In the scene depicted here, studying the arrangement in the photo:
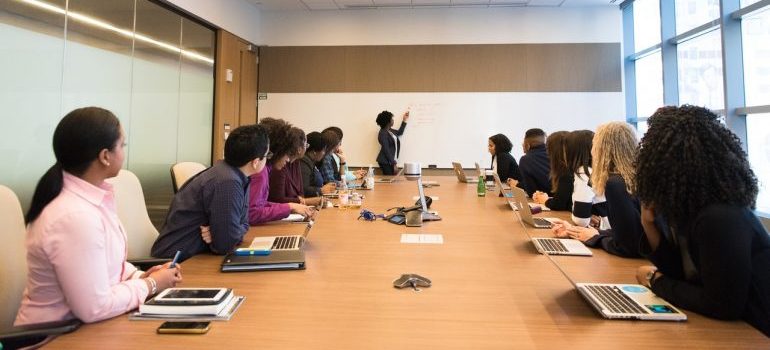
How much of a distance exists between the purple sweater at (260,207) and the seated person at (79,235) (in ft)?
3.66

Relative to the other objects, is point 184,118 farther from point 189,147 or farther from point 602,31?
point 602,31

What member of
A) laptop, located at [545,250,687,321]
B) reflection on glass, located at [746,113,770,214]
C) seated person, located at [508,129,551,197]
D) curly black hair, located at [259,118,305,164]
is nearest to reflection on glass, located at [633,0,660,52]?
reflection on glass, located at [746,113,770,214]

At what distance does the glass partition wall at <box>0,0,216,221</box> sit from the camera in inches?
123

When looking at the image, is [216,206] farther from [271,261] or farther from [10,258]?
[10,258]

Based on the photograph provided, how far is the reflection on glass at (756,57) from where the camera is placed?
3.86 meters

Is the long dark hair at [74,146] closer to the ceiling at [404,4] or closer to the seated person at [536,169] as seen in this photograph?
the seated person at [536,169]

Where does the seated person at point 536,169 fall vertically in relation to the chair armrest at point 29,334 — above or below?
above

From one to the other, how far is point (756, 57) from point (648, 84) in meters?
2.24

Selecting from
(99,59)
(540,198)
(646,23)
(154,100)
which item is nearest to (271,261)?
(540,198)

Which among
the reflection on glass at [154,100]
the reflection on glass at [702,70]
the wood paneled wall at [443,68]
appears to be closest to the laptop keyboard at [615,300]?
the reflection on glass at [702,70]

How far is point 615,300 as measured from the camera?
1265 millimetres

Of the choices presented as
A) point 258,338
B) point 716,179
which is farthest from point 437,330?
point 716,179

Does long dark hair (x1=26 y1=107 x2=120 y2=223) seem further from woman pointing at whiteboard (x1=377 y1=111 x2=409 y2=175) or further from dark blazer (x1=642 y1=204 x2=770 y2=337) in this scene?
woman pointing at whiteboard (x1=377 y1=111 x2=409 y2=175)

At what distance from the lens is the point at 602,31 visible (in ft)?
21.5
